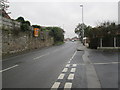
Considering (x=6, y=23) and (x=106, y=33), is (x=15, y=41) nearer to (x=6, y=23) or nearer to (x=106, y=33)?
(x=6, y=23)

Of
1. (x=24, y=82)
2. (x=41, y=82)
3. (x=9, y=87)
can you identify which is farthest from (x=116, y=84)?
(x=9, y=87)

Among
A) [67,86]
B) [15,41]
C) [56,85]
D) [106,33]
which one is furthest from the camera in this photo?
[106,33]

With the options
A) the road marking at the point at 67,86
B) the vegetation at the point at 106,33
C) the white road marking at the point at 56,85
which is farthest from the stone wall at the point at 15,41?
the road marking at the point at 67,86

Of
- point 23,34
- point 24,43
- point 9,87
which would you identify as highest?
point 23,34

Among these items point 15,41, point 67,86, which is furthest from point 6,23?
point 67,86

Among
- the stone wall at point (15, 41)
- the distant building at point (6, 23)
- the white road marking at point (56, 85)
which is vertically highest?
the distant building at point (6, 23)

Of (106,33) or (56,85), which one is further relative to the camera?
(106,33)

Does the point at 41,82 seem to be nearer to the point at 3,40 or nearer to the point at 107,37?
the point at 3,40

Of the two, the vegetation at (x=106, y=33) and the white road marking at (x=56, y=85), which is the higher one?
the vegetation at (x=106, y=33)

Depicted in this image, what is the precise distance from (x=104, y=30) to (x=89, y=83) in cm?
1871

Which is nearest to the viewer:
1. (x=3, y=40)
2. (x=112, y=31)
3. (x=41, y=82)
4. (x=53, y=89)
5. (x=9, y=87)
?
(x=53, y=89)

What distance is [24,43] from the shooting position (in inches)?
875

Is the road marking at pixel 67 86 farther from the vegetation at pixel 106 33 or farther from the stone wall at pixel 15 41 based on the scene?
the vegetation at pixel 106 33

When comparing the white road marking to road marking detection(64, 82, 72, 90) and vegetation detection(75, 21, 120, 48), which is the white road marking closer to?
road marking detection(64, 82, 72, 90)
